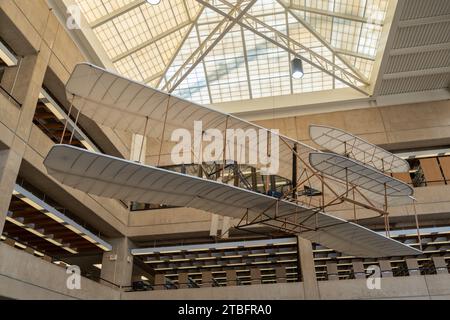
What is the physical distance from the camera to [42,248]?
20703 mm

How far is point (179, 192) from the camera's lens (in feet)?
29.7

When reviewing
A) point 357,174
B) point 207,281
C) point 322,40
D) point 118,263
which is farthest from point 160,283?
point 322,40

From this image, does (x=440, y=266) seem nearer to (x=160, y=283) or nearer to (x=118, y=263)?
(x=160, y=283)

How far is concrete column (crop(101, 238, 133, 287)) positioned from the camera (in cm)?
1891

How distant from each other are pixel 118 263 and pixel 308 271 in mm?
9738

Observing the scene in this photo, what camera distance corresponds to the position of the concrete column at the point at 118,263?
18906 millimetres

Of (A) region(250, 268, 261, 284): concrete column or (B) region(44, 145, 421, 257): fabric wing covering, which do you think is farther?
(A) region(250, 268, 261, 284): concrete column

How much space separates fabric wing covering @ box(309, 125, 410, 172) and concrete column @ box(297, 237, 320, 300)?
7324mm

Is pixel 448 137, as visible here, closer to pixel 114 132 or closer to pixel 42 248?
pixel 114 132

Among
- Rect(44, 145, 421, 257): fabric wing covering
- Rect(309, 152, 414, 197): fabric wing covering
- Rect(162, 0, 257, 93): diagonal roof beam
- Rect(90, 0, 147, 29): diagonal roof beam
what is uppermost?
Rect(90, 0, 147, 29): diagonal roof beam

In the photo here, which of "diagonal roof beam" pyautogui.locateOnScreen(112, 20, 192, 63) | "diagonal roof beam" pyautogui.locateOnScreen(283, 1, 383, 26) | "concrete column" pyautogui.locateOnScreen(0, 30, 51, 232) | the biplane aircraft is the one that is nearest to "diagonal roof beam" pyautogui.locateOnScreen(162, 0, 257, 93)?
"diagonal roof beam" pyautogui.locateOnScreen(112, 20, 192, 63)

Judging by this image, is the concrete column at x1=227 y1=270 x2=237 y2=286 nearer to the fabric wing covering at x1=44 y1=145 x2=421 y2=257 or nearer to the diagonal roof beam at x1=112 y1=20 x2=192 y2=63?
the fabric wing covering at x1=44 y1=145 x2=421 y2=257

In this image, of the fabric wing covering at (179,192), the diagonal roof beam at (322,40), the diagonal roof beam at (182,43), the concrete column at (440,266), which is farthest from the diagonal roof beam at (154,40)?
the concrete column at (440,266)

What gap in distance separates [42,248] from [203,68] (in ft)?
45.4
